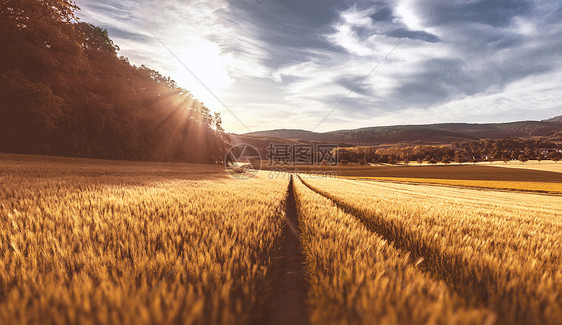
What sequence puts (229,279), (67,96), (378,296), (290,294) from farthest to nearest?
(67,96), (290,294), (229,279), (378,296)

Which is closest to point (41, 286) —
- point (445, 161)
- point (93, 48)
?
point (93, 48)

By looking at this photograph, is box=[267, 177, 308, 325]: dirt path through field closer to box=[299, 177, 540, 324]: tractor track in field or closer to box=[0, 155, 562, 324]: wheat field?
box=[0, 155, 562, 324]: wheat field

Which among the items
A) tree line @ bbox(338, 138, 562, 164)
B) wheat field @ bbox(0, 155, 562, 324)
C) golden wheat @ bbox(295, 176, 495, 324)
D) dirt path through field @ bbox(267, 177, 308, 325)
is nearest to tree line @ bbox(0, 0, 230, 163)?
wheat field @ bbox(0, 155, 562, 324)

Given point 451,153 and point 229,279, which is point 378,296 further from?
point 451,153

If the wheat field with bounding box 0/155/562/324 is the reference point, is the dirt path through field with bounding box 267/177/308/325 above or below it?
below

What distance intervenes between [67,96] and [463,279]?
26.6 metres

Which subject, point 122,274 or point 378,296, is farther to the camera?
point 122,274

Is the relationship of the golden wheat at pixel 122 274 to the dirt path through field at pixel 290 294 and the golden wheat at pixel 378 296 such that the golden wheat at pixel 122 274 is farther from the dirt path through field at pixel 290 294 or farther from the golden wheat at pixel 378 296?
the golden wheat at pixel 378 296

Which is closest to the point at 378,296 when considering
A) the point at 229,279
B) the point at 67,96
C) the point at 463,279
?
the point at 229,279

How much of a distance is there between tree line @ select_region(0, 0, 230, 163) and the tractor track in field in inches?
837

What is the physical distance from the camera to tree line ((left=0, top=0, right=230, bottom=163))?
13641mm

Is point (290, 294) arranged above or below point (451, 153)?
below

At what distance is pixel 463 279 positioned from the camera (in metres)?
2.37

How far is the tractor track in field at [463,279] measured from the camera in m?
1.57
